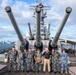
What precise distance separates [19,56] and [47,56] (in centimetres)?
144

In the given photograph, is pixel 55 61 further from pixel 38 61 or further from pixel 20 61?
pixel 20 61

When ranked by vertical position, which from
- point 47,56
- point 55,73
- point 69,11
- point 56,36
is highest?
point 69,11

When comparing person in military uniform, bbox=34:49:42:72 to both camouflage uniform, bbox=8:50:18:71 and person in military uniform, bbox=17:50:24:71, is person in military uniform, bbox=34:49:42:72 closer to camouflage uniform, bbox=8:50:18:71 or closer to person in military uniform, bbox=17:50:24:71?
person in military uniform, bbox=17:50:24:71

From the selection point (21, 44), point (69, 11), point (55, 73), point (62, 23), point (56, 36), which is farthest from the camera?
point (21, 44)

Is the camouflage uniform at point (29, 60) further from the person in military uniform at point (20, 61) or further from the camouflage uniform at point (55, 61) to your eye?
the camouflage uniform at point (55, 61)

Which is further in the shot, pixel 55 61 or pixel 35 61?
pixel 35 61

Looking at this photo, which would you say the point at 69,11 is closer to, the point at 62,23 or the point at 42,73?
the point at 62,23

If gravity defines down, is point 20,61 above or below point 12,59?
below

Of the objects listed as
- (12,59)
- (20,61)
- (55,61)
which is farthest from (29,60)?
(55,61)

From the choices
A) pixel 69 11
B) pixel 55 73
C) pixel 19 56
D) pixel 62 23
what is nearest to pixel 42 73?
pixel 55 73

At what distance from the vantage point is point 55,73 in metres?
12.4

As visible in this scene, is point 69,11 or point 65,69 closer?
point 69,11

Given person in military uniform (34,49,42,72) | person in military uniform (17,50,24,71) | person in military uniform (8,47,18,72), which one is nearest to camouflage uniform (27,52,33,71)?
person in military uniform (34,49,42,72)

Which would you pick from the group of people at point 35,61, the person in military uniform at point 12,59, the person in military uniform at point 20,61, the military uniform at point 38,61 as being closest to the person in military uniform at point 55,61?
the group of people at point 35,61
